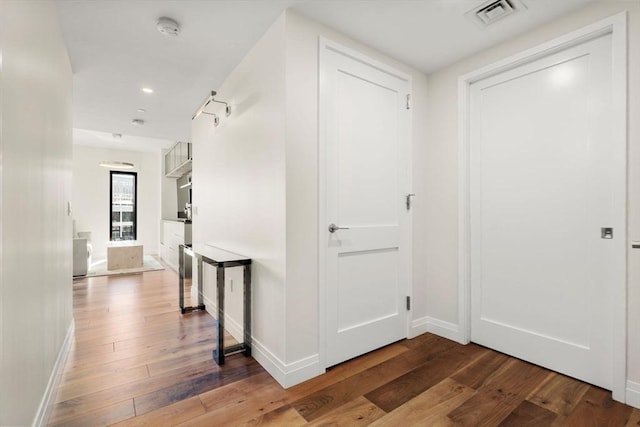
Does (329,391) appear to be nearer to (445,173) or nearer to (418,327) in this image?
(418,327)

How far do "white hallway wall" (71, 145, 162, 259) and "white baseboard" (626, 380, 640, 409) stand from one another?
806 centimetres

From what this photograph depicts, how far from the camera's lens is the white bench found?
18.8 ft

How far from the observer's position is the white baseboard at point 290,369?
1.95 metres

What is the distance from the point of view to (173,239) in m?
6.02

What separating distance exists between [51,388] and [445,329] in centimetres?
285

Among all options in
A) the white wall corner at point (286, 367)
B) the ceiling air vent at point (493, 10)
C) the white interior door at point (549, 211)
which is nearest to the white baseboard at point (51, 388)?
the white wall corner at point (286, 367)

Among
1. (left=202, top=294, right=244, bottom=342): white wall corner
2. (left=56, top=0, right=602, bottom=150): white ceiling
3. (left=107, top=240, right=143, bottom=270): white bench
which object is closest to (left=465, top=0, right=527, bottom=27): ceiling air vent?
(left=56, top=0, right=602, bottom=150): white ceiling

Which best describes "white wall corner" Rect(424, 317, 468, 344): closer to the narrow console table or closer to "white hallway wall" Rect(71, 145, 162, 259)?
the narrow console table

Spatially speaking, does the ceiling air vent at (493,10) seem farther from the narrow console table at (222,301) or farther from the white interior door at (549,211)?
the narrow console table at (222,301)

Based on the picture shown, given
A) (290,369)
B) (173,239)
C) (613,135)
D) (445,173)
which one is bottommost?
(290,369)

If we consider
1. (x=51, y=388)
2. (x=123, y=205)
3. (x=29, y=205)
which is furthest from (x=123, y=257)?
(x=29, y=205)

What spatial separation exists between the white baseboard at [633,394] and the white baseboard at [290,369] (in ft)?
5.88

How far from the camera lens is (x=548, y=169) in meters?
2.16

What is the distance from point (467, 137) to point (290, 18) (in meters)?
1.70
